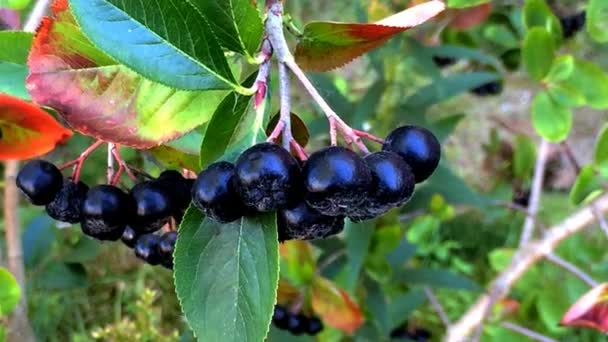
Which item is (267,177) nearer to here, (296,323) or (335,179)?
(335,179)

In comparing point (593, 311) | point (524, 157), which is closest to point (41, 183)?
point (593, 311)

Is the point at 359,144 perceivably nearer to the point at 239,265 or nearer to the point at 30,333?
the point at 239,265

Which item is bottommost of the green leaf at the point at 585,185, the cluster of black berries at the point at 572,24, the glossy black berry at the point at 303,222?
Answer: the green leaf at the point at 585,185

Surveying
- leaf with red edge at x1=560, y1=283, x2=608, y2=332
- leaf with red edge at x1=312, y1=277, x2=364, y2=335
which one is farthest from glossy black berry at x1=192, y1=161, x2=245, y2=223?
leaf with red edge at x1=312, y1=277, x2=364, y2=335

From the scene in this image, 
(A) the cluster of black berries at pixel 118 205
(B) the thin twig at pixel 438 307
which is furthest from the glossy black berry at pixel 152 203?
(B) the thin twig at pixel 438 307

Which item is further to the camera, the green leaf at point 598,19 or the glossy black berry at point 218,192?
the green leaf at point 598,19

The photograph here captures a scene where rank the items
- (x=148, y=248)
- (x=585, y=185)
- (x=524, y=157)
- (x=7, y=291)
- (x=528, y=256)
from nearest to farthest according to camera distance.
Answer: (x=148, y=248) → (x=7, y=291) → (x=585, y=185) → (x=528, y=256) → (x=524, y=157)

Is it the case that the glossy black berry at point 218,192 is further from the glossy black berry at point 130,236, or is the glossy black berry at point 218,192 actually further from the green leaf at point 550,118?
the green leaf at point 550,118
